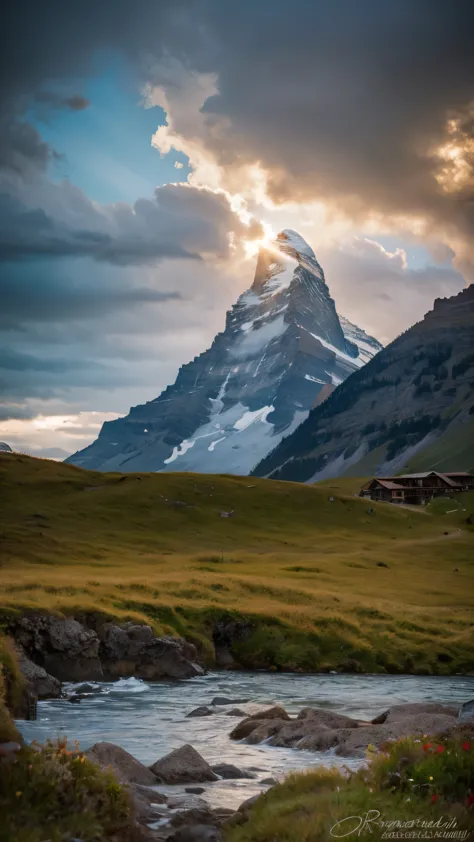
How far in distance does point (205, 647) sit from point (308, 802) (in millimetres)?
47815

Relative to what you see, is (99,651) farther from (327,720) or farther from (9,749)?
(9,749)

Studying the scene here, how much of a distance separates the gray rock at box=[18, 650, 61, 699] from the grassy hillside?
7.72 meters

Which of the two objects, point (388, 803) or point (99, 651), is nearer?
point (388, 803)

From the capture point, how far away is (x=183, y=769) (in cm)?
2894

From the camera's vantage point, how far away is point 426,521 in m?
171

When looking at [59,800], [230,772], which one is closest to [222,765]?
[230,772]

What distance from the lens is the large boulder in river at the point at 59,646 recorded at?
54.4 metres

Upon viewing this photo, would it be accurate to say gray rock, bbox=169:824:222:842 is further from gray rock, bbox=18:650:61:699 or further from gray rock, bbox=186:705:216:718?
gray rock, bbox=18:650:61:699

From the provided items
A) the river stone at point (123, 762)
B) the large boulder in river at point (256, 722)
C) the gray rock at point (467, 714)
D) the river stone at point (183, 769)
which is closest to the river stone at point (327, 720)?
the large boulder in river at point (256, 722)

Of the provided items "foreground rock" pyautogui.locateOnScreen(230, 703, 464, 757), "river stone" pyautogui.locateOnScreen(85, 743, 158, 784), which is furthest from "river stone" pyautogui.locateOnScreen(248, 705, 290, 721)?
"river stone" pyautogui.locateOnScreen(85, 743, 158, 784)

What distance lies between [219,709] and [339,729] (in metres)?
11.0

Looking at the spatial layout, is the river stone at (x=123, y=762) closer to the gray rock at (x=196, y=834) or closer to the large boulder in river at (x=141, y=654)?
the gray rock at (x=196, y=834)

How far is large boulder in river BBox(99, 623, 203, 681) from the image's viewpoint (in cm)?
5806

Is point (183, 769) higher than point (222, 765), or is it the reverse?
point (183, 769)
